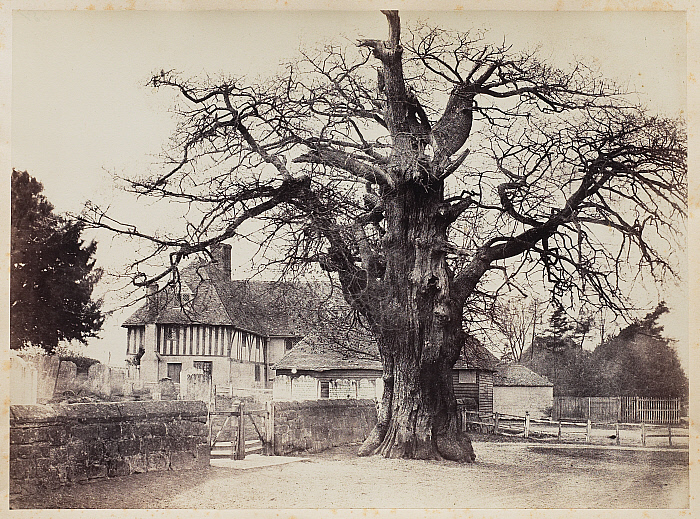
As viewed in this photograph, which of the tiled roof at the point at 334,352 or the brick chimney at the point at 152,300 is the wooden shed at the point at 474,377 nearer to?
the tiled roof at the point at 334,352

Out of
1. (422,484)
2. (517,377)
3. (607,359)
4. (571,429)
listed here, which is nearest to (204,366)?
(422,484)

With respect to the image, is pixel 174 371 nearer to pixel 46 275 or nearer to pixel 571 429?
pixel 46 275

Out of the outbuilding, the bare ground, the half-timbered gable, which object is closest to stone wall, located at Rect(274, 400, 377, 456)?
the bare ground

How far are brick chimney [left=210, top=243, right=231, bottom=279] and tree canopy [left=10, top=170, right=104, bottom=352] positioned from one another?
1136mm

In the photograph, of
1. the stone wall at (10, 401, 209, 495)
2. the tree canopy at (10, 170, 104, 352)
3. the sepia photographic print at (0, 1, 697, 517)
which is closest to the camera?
the stone wall at (10, 401, 209, 495)

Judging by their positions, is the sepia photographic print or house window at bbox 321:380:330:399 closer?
the sepia photographic print

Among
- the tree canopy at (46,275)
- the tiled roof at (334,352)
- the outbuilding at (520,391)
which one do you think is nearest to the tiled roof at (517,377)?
the outbuilding at (520,391)

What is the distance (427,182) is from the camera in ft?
→ 25.8

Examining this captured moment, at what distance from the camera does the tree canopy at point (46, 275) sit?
7.44 m

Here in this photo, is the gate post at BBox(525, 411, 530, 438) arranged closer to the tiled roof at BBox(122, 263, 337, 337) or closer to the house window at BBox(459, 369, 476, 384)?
the house window at BBox(459, 369, 476, 384)

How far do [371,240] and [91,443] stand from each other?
331 cm

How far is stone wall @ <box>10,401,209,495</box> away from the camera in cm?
724

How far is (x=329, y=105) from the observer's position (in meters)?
7.82

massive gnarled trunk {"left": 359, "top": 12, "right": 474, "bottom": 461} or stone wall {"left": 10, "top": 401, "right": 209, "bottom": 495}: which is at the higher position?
massive gnarled trunk {"left": 359, "top": 12, "right": 474, "bottom": 461}
